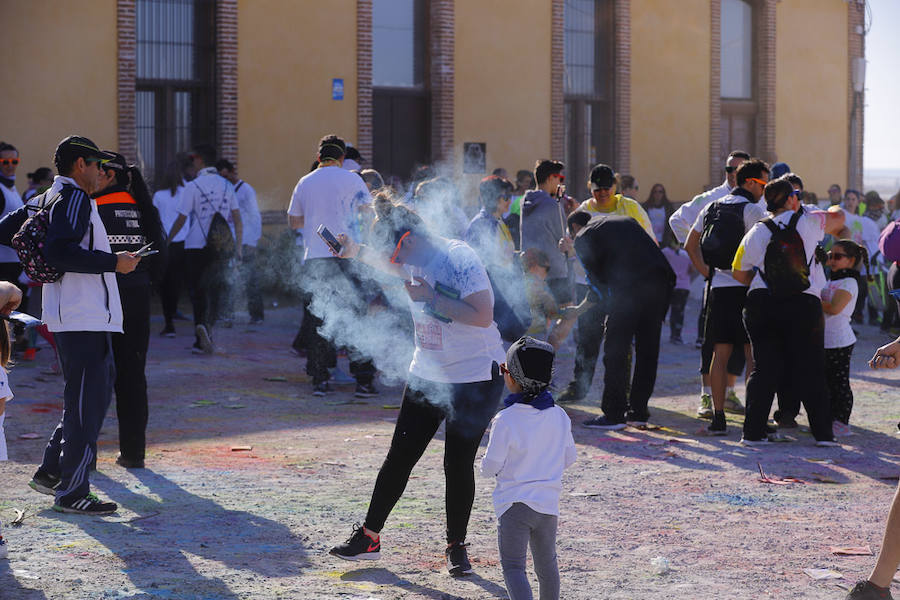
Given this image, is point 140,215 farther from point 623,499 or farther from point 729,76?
point 729,76

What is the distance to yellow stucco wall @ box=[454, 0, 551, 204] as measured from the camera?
2184 centimetres

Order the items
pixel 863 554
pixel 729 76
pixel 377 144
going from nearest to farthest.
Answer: pixel 863 554, pixel 377 144, pixel 729 76

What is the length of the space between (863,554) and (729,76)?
21.3 metres

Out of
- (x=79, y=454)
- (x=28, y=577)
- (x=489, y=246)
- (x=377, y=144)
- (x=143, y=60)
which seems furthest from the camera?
(x=377, y=144)

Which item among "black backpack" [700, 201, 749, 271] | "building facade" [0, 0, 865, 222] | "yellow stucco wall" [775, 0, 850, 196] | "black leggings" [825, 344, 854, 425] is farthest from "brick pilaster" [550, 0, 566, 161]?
"black leggings" [825, 344, 854, 425]

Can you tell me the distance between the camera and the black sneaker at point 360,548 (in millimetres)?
5805

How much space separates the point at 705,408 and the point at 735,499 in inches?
109

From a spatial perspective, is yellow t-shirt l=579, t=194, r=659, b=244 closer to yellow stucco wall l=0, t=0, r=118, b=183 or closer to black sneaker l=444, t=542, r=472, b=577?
black sneaker l=444, t=542, r=472, b=577

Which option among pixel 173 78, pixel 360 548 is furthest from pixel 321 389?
pixel 173 78

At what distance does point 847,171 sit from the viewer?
1105 inches

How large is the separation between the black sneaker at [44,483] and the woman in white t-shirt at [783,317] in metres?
4.85

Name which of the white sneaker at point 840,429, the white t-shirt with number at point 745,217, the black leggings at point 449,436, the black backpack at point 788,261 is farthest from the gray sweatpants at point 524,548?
the white sneaker at point 840,429

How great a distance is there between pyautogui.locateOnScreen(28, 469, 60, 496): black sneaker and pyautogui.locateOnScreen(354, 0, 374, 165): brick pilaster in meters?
14.0

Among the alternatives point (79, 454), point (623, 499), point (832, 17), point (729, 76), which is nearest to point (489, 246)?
point (623, 499)
